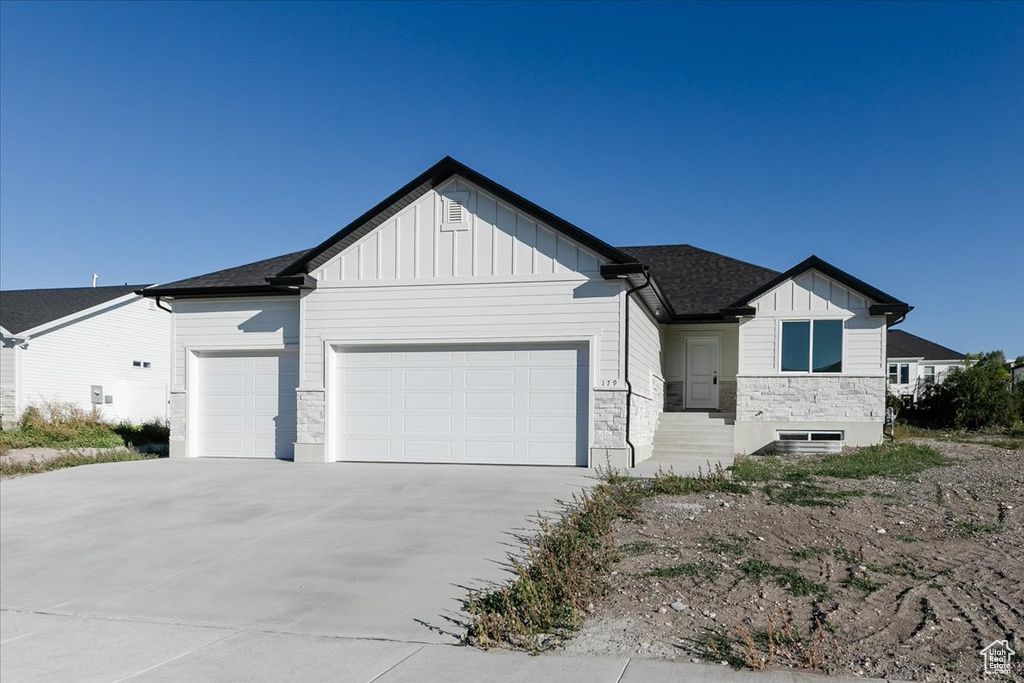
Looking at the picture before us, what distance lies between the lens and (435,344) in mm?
14445

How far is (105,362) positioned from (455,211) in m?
19.2

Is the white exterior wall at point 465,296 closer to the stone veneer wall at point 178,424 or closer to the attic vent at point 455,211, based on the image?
the attic vent at point 455,211

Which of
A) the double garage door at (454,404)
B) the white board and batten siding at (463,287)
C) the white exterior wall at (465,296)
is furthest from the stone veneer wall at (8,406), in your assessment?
the white board and batten siding at (463,287)

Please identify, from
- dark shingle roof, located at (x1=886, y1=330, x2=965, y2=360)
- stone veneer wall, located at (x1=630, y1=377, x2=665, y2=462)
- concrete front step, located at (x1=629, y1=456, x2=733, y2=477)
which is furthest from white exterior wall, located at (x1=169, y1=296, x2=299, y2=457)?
dark shingle roof, located at (x1=886, y1=330, x2=965, y2=360)

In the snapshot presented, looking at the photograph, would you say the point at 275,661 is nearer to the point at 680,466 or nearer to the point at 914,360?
the point at 680,466

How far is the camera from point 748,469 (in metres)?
13.4

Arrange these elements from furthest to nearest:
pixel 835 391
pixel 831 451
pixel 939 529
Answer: pixel 835 391 → pixel 831 451 → pixel 939 529

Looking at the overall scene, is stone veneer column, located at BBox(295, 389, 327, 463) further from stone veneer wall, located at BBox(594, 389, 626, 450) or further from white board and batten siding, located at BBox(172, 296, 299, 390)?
stone veneer wall, located at BBox(594, 389, 626, 450)

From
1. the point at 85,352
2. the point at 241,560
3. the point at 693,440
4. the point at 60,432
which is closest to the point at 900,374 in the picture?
the point at 693,440

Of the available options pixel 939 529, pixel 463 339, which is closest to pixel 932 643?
pixel 939 529

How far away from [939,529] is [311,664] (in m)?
6.81

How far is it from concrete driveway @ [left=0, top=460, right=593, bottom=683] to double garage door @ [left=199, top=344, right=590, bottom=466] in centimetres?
85

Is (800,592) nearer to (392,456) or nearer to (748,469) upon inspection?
(748,469)

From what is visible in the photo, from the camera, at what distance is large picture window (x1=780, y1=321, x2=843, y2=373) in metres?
18.1
